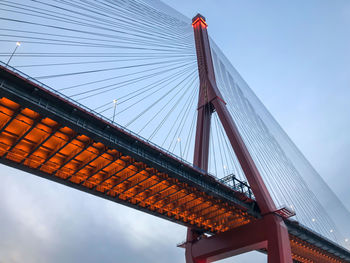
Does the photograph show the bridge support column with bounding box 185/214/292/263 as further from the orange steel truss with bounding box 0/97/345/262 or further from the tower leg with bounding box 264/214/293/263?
the orange steel truss with bounding box 0/97/345/262

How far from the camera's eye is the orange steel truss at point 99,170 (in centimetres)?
2120

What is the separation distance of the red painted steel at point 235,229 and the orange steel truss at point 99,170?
3.11m

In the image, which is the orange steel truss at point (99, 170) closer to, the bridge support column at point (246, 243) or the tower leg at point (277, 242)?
the bridge support column at point (246, 243)

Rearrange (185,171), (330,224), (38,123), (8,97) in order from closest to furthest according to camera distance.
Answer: (8,97) < (38,123) < (185,171) < (330,224)

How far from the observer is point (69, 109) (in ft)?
67.4

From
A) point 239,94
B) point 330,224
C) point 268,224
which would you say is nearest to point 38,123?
point 268,224

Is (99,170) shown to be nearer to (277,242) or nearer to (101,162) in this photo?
(101,162)

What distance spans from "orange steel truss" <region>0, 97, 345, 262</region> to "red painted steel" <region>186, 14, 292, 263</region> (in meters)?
3.11

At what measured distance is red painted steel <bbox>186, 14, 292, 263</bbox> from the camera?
26.3 m

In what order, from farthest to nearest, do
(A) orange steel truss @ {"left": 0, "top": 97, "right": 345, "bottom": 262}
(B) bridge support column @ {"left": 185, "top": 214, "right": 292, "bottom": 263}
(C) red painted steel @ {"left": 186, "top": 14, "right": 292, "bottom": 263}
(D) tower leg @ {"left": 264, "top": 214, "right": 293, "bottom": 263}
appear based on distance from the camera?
(C) red painted steel @ {"left": 186, "top": 14, "right": 292, "bottom": 263}, (B) bridge support column @ {"left": 185, "top": 214, "right": 292, "bottom": 263}, (D) tower leg @ {"left": 264, "top": 214, "right": 293, "bottom": 263}, (A) orange steel truss @ {"left": 0, "top": 97, "right": 345, "bottom": 262}

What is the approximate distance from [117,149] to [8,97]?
8196 mm

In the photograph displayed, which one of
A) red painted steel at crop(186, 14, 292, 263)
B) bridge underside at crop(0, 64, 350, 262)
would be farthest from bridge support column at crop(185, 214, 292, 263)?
bridge underside at crop(0, 64, 350, 262)

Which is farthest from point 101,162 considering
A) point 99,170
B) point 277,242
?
point 277,242

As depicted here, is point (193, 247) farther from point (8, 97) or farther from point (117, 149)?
point (8, 97)
